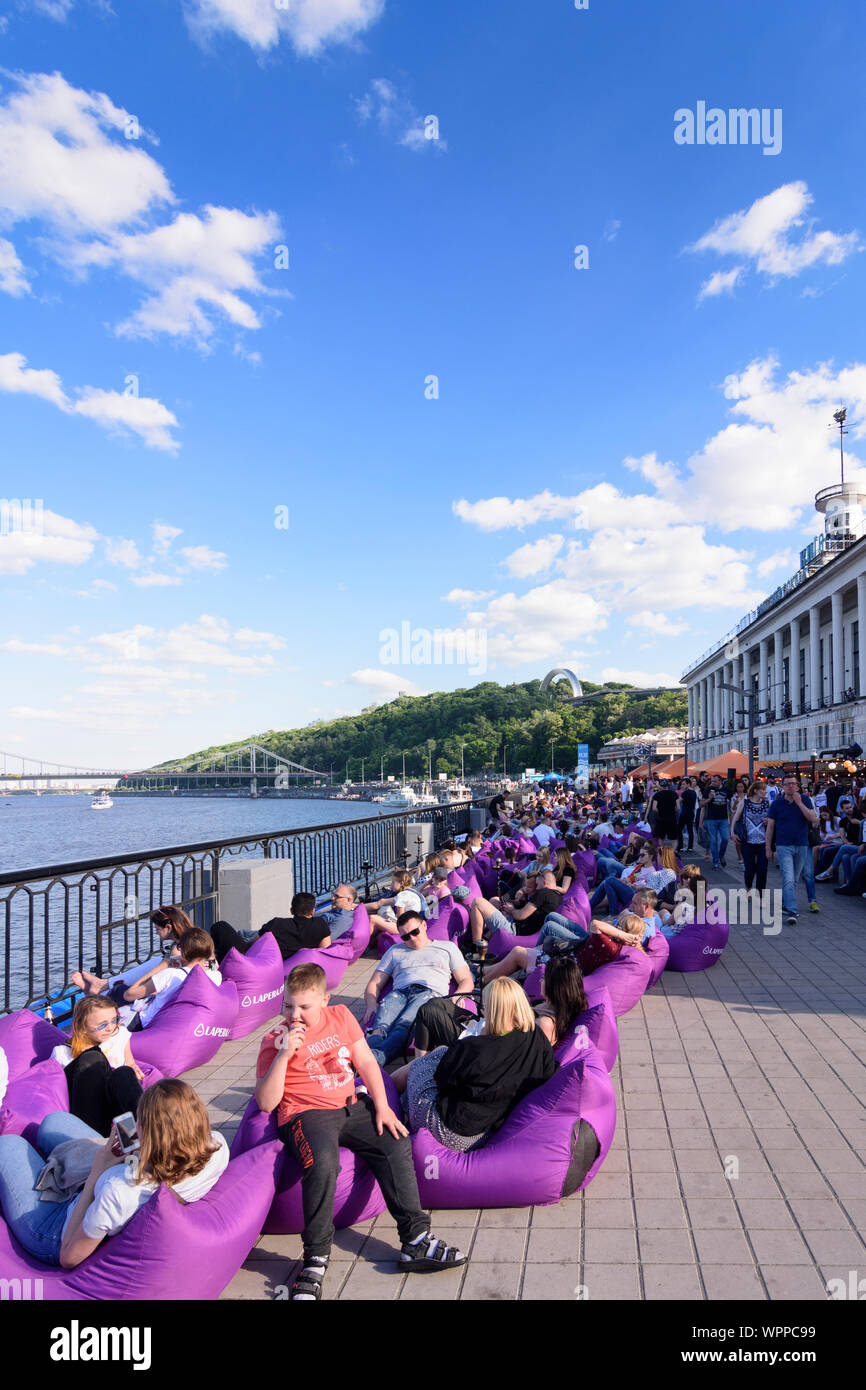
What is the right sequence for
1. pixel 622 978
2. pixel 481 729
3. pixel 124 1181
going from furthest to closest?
pixel 481 729
pixel 622 978
pixel 124 1181

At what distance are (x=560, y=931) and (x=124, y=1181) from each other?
5.33 meters

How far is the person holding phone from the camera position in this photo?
2975 mm

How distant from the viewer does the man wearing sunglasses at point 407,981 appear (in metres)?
5.77

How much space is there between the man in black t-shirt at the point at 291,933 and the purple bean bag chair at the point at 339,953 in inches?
4.0

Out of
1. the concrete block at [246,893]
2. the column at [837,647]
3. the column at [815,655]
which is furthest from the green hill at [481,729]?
the concrete block at [246,893]

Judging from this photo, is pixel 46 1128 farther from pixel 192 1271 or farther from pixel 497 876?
pixel 497 876

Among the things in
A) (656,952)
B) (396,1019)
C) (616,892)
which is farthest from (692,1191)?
(616,892)

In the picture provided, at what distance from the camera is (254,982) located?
6.63m

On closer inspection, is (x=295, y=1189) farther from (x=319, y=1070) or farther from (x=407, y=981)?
(x=407, y=981)

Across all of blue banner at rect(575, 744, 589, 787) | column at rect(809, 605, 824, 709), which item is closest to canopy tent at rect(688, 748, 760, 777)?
column at rect(809, 605, 824, 709)

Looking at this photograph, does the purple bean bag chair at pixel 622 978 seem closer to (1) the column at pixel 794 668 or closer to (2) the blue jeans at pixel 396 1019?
(2) the blue jeans at pixel 396 1019

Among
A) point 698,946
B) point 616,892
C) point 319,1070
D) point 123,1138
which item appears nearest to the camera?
point 123,1138

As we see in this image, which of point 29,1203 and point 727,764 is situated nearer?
point 29,1203
